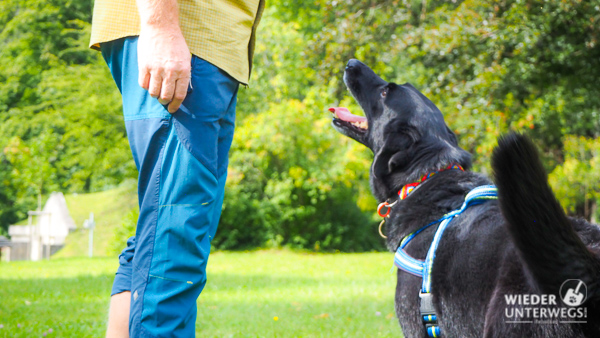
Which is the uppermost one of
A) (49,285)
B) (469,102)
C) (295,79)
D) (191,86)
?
(191,86)

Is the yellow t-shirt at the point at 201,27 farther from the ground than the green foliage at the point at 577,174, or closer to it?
farther from the ground

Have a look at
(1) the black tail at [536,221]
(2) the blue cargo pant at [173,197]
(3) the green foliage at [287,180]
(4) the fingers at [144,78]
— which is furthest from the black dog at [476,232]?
(3) the green foliage at [287,180]

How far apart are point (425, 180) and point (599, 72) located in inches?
284

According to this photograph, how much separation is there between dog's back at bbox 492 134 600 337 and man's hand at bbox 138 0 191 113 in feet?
2.82

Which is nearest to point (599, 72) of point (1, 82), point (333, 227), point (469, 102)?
point (469, 102)

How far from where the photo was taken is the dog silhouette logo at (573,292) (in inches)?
55.1

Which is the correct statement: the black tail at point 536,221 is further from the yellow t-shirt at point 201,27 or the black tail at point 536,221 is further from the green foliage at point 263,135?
the green foliage at point 263,135

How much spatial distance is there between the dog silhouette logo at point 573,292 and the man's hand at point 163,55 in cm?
115

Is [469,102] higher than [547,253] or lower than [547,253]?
lower

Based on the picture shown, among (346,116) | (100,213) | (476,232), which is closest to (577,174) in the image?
(346,116)

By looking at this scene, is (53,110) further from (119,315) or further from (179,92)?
(179,92)

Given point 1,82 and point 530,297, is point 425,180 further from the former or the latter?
point 1,82

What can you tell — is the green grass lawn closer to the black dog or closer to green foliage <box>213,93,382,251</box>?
the black dog

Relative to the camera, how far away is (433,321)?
1864 millimetres
